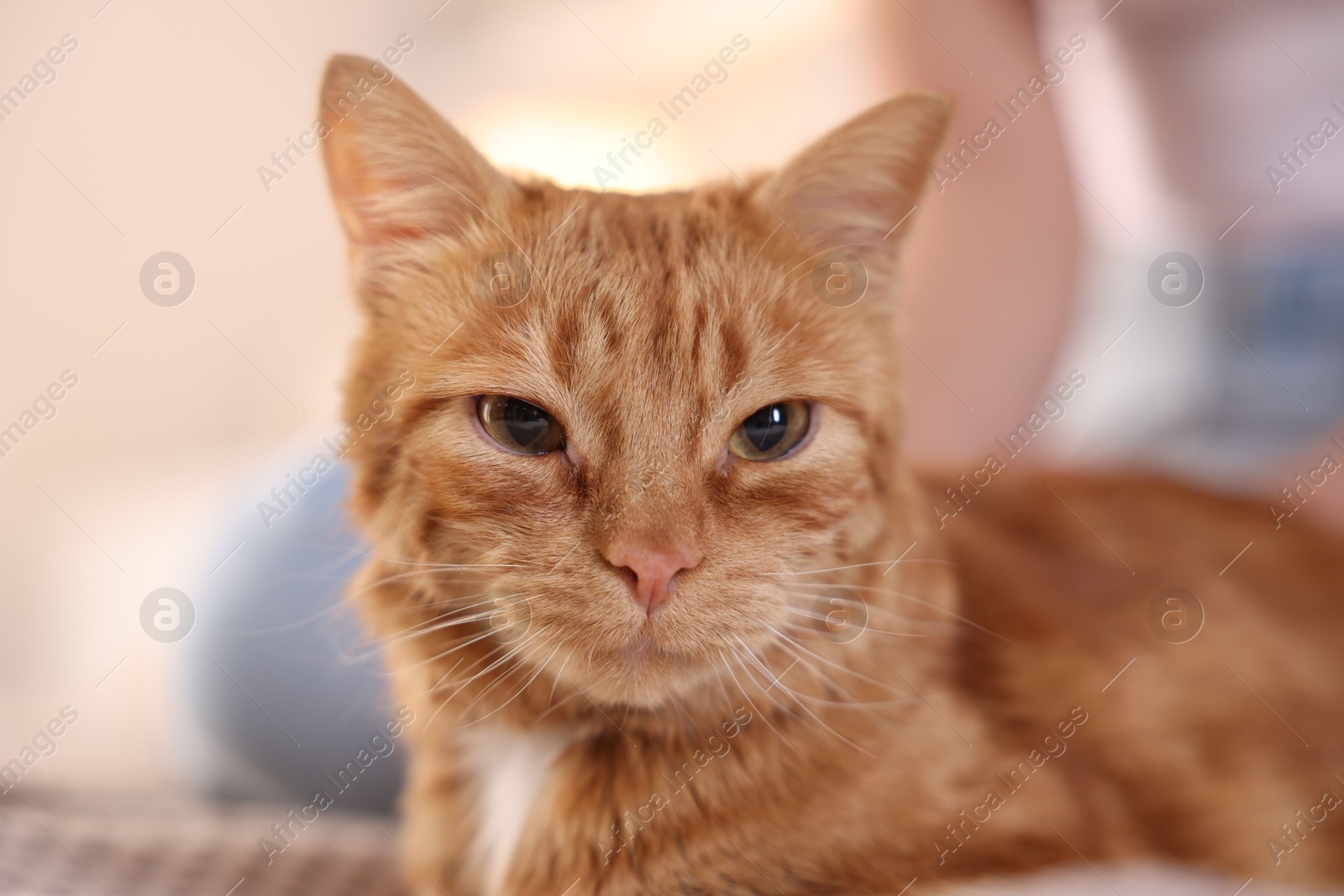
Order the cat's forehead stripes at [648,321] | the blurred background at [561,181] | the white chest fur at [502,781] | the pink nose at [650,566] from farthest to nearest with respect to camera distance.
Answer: the blurred background at [561,181] < the white chest fur at [502,781] < the cat's forehead stripes at [648,321] < the pink nose at [650,566]

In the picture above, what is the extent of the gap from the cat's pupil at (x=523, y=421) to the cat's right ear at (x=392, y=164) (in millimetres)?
293

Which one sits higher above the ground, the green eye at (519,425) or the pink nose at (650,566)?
the green eye at (519,425)

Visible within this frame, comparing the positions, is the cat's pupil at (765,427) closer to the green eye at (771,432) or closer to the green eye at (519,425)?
the green eye at (771,432)

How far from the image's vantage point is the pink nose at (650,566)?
0.96 m

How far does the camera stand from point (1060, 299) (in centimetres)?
272

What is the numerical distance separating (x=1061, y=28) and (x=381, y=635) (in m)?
2.34

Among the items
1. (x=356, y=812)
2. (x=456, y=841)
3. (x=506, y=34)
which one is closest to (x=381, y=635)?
(x=456, y=841)

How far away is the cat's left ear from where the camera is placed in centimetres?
114

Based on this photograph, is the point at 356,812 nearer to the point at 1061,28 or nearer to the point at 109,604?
the point at 109,604

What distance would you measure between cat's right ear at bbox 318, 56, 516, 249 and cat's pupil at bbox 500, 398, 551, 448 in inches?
11.5

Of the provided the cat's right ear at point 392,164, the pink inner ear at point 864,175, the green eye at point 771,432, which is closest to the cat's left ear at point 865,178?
the pink inner ear at point 864,175

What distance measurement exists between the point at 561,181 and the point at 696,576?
0.72 m

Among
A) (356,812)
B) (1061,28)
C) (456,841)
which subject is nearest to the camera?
(456,841)

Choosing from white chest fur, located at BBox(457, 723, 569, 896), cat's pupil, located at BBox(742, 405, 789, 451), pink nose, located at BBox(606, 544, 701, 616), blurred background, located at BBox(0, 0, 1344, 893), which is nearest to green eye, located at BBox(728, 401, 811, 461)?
cat's pupil, located at BBox(742, 405, 789, 451)
